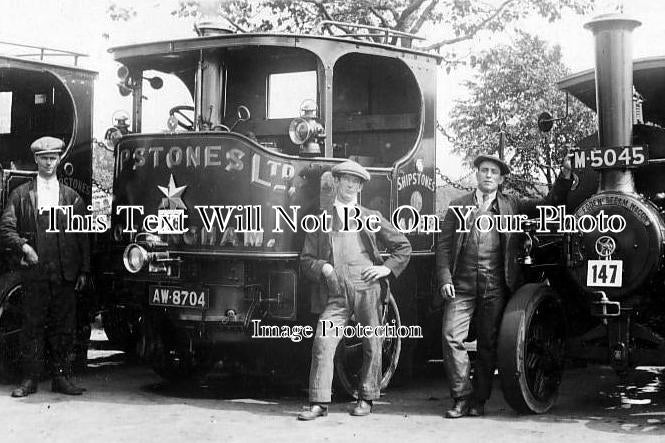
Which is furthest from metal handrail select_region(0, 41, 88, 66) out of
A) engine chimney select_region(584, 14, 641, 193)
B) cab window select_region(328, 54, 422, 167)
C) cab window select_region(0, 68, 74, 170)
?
engine chimney select_region(584, 14, 641, 193)

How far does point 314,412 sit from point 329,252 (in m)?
1.12

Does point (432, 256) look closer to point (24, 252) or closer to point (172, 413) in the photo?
point (172, 413)

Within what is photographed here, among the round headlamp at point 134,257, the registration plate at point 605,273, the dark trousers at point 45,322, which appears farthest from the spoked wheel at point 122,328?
the registration plate at point 605,273

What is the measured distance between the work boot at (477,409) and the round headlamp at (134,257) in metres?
2.61

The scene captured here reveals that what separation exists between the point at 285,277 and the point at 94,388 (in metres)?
2.07

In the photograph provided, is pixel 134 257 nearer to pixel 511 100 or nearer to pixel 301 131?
pixel 301 131

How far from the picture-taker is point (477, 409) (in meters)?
6.30

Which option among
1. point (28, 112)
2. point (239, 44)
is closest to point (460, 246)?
point (239, 44)

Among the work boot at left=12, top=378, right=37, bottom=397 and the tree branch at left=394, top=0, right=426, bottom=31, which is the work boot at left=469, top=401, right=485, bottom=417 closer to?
the work boot at left=12, top=378, right=37, bottom=397

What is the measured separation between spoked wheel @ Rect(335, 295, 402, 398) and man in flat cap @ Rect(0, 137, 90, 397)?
210 cm

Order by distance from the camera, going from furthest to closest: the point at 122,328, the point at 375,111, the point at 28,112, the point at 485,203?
the point at 122,328, the point at 28,112, the point at 375,111, the point at 485,203

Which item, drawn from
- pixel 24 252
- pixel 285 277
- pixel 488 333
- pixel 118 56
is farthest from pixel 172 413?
pixel 118 56

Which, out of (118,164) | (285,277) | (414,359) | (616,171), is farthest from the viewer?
(414,359)

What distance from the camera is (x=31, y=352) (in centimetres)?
695
